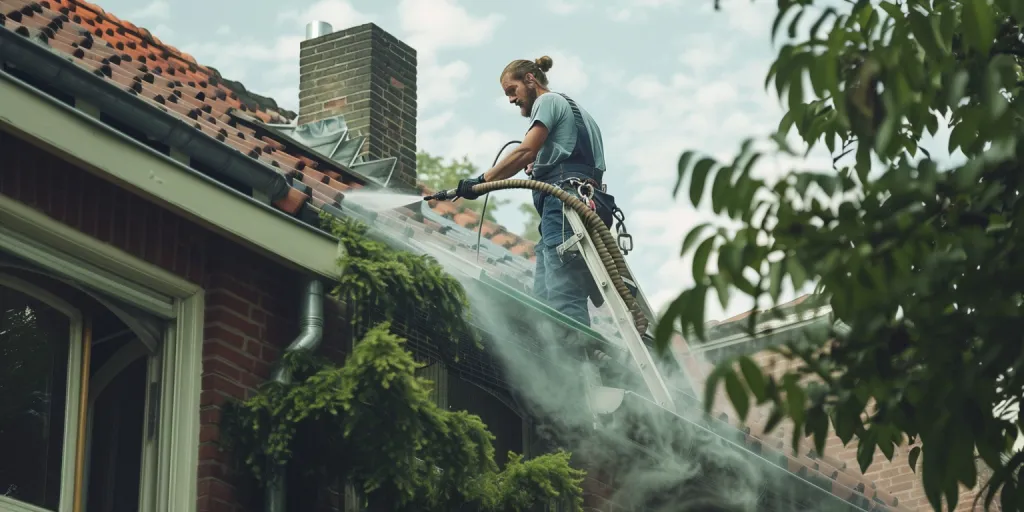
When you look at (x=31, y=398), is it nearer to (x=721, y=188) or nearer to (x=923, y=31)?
(x=721, y=188)

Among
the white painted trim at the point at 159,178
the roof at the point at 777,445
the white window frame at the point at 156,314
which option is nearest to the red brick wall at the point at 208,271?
the white window frame at the point at 156,314

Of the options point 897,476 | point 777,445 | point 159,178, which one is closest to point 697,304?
point 159,178

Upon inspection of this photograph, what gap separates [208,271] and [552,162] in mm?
2365

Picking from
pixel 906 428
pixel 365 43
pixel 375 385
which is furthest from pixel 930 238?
pixel 365 43

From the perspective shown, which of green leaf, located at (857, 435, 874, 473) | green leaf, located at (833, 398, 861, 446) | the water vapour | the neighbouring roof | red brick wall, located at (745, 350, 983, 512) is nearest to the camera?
green leaf, located at (833, 398, 861, 446)

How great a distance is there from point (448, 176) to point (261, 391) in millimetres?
23126

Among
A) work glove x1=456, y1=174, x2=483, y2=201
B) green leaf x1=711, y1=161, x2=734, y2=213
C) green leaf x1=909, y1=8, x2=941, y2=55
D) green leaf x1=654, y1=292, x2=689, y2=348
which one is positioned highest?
work glove x1=456, y1=174, x2=483, y2=201

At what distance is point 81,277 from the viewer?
6.48 meters

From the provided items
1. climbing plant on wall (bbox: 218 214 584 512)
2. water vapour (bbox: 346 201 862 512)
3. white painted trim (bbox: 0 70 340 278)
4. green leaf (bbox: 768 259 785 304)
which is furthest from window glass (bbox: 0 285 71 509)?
green leaf (bbox: 768 259 785 304)

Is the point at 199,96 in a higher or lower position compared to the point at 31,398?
higher

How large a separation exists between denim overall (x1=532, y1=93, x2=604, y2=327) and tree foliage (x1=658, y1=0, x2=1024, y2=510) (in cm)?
419

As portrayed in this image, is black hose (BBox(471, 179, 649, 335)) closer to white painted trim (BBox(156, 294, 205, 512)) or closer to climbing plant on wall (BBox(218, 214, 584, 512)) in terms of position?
climbing plant on wall (BBox(218, 214, 584, 512))

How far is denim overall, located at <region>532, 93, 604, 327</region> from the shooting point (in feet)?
27.7

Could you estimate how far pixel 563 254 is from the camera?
27.8 ft
